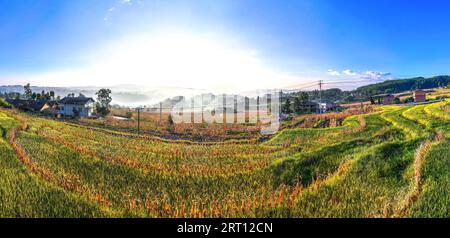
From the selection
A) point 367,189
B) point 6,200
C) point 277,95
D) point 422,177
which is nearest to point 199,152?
point 277,95

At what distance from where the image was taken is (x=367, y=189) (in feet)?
8.05

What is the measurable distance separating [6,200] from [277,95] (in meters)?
2.81

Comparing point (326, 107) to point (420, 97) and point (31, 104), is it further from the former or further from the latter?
point (31, 104)

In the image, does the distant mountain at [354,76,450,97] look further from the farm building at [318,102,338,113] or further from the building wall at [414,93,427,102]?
the farm building at [318,102,338,113]

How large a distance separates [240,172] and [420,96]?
2040 mm

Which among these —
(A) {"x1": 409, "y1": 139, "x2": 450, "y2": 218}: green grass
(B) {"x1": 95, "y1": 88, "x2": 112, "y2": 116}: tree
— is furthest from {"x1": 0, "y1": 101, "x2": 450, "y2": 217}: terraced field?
(B) {"x1": 95, "y1": 88, "x2": 112, "y2": 116}: tree

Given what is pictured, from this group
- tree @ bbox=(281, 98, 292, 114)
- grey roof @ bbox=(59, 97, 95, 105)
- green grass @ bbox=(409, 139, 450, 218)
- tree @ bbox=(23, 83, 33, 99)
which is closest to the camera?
green grass @ bbox=(409, 139, 450, 218)

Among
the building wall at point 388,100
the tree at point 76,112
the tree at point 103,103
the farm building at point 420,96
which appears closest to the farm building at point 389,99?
the building wall at point 388,100

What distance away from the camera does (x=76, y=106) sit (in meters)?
2.86

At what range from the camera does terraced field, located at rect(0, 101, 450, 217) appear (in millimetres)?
2420

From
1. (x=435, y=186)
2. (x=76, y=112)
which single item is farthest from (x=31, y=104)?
(x=435, y=186)

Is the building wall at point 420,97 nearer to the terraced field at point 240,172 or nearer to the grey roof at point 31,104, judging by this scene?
the terraced field at point 240,172

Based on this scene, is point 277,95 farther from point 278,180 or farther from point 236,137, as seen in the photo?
point 278,180

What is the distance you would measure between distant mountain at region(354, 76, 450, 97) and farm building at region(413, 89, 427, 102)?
55 millimetres
